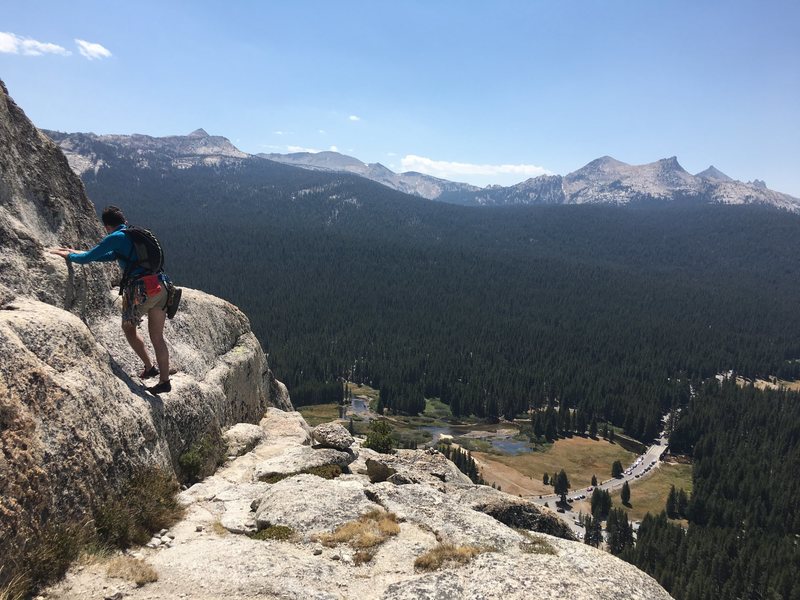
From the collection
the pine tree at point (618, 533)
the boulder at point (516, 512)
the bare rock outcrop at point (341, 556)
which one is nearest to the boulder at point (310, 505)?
the bare rock outcrop at point (341, 556)

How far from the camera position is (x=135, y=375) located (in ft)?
51.7

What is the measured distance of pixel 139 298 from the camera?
13.5 meters

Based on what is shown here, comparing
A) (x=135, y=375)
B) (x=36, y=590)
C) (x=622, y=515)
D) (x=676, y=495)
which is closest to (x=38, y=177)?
(x=135, y=375)

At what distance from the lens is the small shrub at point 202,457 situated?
53.0ft

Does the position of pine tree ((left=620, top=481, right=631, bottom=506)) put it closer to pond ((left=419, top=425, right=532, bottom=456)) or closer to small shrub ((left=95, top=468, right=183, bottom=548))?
pond ((left=419, top=425, right=532, bottom=456))

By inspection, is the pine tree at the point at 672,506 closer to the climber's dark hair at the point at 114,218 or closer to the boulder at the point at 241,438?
the boulder at the point at 241,438

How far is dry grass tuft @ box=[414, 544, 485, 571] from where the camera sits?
469 inches

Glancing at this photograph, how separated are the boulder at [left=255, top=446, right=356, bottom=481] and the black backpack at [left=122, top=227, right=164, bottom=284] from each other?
885 centimetres

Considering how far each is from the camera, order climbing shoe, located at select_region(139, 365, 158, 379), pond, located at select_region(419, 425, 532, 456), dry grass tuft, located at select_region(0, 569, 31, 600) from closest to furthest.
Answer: dry grass tuft, located at select_region(0, 569, 31, 600) → climbing shoe, located at select_region(139, 365, 158, 379) → pond, located at select_region(419, 425, 532, 456)

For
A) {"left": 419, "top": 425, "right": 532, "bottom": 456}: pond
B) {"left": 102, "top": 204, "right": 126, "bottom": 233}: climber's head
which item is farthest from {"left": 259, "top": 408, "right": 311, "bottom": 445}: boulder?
{"left": 419, "top": 425, "right": 532, "bottom": 456}: pond

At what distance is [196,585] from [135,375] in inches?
321

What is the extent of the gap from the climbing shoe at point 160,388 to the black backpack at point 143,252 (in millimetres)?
3714

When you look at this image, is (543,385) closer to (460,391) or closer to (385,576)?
(460,391)

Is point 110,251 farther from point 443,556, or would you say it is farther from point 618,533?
point 618,533
